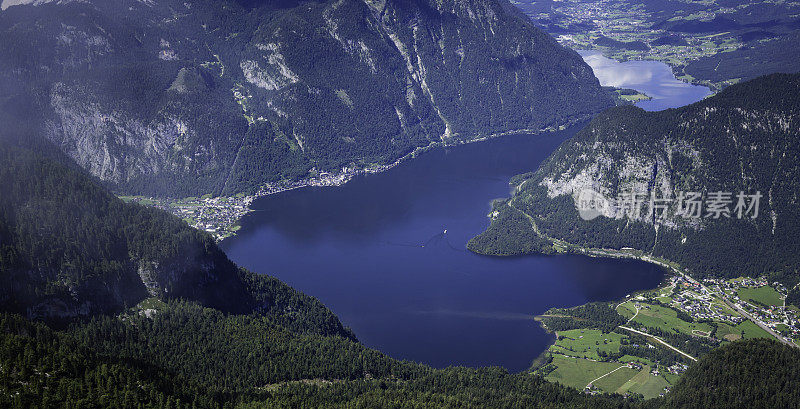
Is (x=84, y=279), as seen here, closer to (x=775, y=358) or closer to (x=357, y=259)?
(x=357, y=259)

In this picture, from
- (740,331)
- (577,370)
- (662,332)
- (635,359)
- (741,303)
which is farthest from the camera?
(741,303)

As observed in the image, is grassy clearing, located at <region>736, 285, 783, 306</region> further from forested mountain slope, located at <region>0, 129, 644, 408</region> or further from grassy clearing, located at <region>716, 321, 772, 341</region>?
forested mountain slope, located at <region>0, 129, 644, 408</region>

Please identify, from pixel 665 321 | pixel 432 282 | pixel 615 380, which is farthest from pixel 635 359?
pixel 432 282

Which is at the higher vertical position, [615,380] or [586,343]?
[586,343]

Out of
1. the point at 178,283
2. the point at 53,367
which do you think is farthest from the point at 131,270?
the point at 53,367

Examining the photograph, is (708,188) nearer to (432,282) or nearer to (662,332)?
(662,332)

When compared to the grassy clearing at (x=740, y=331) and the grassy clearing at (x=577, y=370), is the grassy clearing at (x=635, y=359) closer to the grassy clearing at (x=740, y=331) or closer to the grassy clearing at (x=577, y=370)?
the grassy clearing at (x=577, y=370)

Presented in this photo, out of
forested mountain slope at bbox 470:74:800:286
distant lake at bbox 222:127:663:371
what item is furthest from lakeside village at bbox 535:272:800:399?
forested mountain slope at bbox 470:74:800:286

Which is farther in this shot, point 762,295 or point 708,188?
point 708,188
